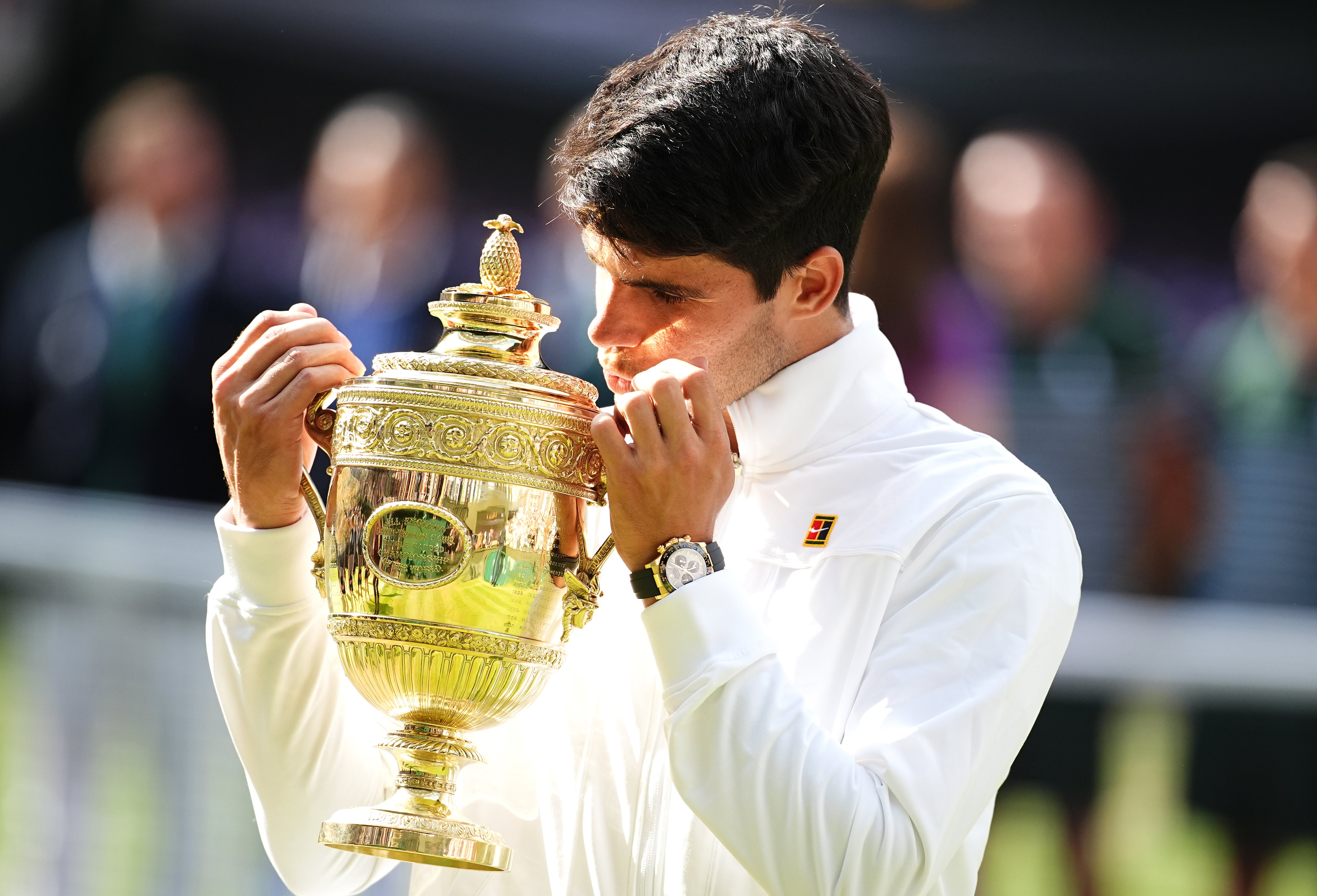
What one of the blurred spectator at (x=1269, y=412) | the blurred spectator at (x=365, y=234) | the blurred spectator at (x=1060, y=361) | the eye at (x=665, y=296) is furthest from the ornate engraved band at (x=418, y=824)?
the blurred spectator at (x=1269, y=412)

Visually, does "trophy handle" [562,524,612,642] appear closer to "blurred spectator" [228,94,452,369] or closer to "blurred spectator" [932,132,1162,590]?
"blurred spectator" [932,132,1162,590]

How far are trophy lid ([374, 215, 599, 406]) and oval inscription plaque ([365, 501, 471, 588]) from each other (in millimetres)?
176

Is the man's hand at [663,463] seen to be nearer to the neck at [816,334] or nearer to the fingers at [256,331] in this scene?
the neck at [816,334]

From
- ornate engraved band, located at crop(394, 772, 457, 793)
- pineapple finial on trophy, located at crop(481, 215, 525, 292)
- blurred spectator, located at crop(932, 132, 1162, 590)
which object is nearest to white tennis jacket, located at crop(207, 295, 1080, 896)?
ornate engraved band, located at crop(394, 772, 457, 793)

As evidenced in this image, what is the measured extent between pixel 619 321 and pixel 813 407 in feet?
1.00

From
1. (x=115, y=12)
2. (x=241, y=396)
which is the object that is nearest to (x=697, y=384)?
(x=241, y=396)

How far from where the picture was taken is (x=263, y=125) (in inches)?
258

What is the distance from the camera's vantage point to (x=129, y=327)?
19.6 feet

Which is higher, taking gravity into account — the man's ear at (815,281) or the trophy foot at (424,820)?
the man's ear at (815,281)

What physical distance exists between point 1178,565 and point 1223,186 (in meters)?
1.62

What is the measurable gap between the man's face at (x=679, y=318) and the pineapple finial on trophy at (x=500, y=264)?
0.48 ft

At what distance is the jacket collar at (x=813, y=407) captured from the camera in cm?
215

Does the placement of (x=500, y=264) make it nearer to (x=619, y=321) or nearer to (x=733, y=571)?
(x=619, y=321)

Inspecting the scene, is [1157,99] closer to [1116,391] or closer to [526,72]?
[1116,391]
